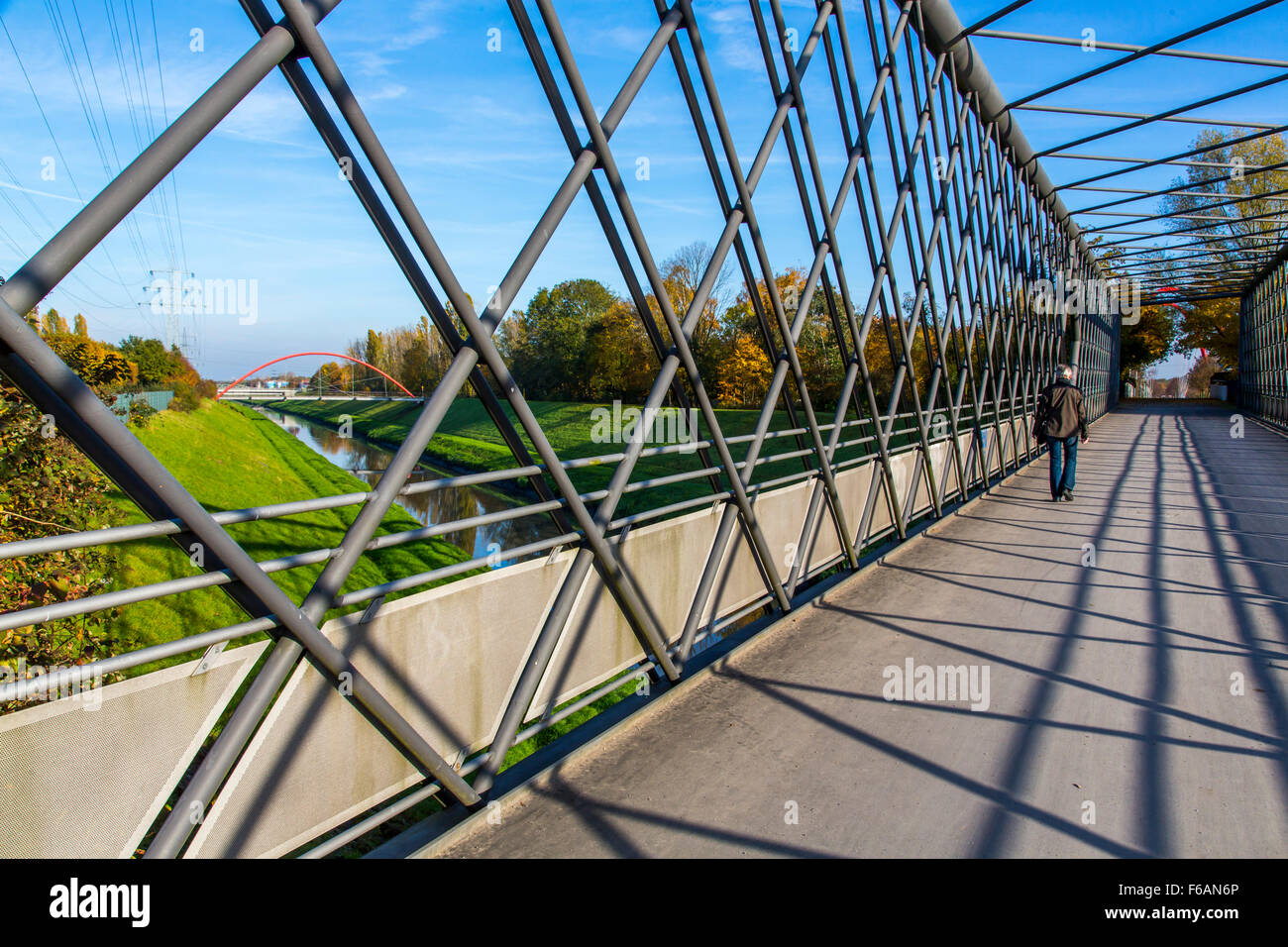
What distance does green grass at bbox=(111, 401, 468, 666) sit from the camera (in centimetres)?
694

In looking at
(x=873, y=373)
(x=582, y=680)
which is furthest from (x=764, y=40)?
Answer: (x=873, y=373)

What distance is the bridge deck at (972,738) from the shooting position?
2.86 m

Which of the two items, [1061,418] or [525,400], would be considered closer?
[525,400]

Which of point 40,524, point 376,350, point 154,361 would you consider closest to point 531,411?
point 40,524

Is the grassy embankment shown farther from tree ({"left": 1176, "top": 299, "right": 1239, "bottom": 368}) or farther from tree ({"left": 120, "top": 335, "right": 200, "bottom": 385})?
tree ({"left": 1176, "top": 299, "right": 1239, "bottom": 368})

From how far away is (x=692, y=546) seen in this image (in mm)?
4535

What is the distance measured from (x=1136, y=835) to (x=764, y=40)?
497 cm

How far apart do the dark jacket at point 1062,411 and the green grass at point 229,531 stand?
8.22 metres

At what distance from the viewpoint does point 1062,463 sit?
10.4 metres

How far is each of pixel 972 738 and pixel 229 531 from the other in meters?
9.57

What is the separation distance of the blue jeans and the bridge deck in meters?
3.64

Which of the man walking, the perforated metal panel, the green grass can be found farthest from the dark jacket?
the perforated metal panel

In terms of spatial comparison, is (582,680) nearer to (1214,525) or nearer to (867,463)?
(867,463)
